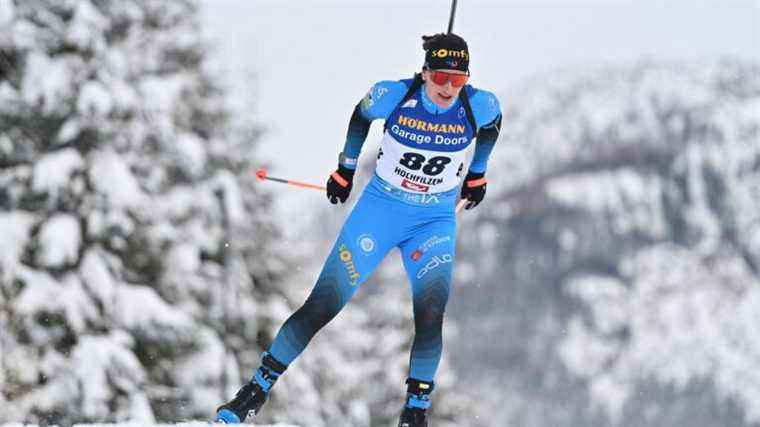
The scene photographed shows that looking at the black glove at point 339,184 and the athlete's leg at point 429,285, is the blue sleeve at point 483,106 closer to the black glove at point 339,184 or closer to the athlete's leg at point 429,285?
the athlete's leg at point 429,285

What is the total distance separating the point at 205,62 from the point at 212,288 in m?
6.00

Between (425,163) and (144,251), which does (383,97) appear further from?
(144,251)

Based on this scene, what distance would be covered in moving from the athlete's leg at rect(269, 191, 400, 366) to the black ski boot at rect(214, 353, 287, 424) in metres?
0.08

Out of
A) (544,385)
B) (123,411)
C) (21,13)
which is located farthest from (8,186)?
(544,385)

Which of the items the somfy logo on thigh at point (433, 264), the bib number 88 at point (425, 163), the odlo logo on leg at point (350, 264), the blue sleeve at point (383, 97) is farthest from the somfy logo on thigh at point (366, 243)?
the blue sleeve at point (383, 97)

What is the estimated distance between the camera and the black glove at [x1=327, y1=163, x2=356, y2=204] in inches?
284

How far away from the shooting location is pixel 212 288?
17.8 m

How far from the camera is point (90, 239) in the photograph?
43.6 feet

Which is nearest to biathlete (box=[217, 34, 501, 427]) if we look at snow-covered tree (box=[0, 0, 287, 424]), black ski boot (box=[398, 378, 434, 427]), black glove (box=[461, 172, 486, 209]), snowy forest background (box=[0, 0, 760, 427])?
black ski boot (box=[398, 378, 434, 427])

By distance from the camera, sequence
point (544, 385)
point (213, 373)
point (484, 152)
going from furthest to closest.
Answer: point (544, 385), point (213, 373), point (484, 152)

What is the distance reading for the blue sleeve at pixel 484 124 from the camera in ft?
23.3

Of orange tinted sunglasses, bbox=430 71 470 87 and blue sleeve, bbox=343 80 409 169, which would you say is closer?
orange tinted sunglasses, bbox=430 71 470 87

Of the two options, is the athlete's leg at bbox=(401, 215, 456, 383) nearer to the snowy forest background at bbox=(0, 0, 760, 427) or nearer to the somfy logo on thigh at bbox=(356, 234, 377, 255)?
the somfy logo on thigh at bbox=(356, 234, 377, 255)

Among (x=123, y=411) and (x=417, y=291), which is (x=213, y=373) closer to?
(x=123, y=411)
